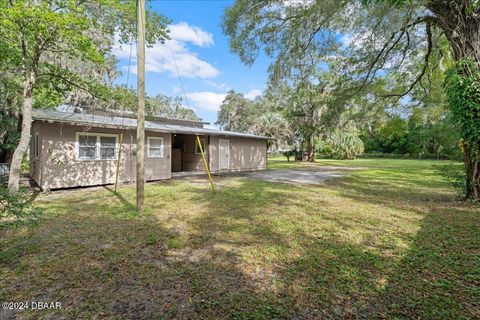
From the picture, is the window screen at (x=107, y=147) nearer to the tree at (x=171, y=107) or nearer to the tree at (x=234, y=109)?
the tree at (x=171, y=107)

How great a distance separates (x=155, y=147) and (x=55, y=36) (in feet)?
18.3

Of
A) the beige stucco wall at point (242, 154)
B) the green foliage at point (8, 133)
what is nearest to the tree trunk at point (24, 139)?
the green foliage at point (8, 133)

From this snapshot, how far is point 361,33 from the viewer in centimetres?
862

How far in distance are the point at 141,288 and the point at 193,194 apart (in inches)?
217

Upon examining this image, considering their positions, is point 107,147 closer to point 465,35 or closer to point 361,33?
point 361,33

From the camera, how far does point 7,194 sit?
2994 millimetres

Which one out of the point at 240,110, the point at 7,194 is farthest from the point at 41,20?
the point at 240,110

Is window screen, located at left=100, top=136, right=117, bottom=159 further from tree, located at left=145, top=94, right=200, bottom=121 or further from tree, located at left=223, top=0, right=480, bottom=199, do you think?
tree, located at left=145, top=94, right=200, bottom=121

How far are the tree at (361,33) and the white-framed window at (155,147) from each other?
572 cm

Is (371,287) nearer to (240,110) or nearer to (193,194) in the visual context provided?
(193,194)

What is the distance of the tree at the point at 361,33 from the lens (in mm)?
6336

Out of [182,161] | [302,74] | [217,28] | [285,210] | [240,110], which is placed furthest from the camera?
[240,110]

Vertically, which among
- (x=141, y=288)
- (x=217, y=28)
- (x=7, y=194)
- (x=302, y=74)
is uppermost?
(x=217, y=28)

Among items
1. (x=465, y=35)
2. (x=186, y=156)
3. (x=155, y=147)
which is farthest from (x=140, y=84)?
(x=186, y=156)
